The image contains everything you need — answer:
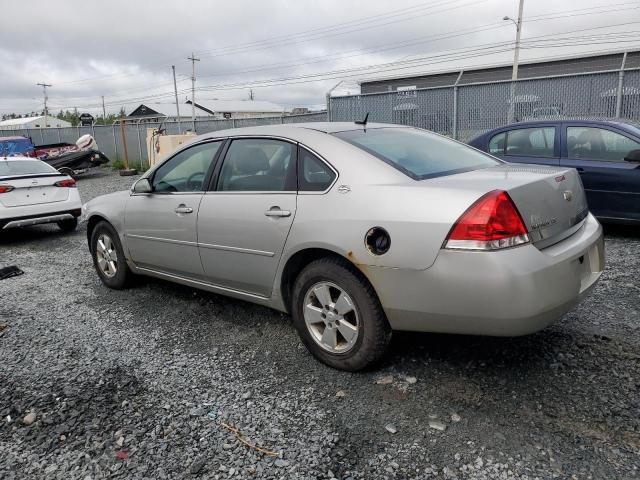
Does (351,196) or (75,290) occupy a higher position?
(351,196)

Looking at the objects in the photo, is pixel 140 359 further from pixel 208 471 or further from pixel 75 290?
pixel 75 290

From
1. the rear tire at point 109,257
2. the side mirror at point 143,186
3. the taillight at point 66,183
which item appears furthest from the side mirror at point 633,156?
the taillight at point 66,183

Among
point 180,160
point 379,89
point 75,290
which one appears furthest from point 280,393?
point 379,89

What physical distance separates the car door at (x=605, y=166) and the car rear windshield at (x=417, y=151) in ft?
10.4

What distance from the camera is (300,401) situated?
3.02 metres

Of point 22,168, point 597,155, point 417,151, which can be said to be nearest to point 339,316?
point 417,151

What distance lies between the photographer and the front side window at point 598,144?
6289mm

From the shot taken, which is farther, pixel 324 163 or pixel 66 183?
pixel 66 183

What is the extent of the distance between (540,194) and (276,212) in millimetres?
1592

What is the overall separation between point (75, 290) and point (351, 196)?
3.64m

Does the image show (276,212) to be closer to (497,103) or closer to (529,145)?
(529,145)

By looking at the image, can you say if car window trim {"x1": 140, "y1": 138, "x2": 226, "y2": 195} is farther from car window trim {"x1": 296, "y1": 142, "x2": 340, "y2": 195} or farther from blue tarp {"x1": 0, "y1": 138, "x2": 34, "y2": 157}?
blue tarp {"x1": 0, "y1": 138, "x2": 34, "y2": 157}

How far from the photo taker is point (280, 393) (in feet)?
10.3

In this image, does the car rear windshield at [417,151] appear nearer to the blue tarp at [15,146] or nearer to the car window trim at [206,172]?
the car window trim at [206,172]
